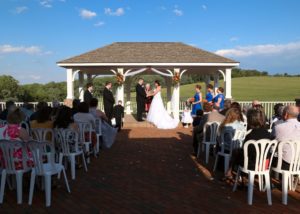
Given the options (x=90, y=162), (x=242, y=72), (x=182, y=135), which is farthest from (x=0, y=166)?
(x=242, y=72)

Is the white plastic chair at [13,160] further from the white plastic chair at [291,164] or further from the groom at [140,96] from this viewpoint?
the groom at [140,96]

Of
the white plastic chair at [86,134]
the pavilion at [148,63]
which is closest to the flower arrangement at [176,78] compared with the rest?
the pavilion at [148,63]

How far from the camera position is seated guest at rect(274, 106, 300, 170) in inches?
195

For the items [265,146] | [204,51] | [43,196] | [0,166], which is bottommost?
[43,196]

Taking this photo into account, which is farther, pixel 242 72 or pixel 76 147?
pixel 242 72

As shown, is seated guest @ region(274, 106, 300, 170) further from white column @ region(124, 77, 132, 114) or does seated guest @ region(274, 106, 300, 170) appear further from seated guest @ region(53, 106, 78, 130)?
white column @ region(124, 77, 132, 114)

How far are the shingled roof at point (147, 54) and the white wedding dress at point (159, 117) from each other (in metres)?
2.53

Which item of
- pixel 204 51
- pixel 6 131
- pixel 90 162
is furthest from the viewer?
pixel 204 51

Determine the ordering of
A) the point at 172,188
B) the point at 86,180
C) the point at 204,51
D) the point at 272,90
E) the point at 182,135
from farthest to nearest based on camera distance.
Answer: the point at 272,90 → the point at 204,51 → the point at 182,135 → the point at 86,180 → the point at 172,188

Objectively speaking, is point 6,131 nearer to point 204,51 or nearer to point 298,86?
point 204,51

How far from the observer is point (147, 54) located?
1667 centimetres

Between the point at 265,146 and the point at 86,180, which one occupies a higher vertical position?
the point at 265,146

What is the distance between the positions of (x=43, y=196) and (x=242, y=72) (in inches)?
3096

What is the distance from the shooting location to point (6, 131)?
16.8 feet
